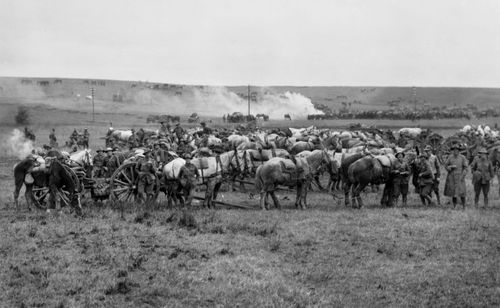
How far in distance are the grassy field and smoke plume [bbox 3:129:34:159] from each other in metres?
19.6

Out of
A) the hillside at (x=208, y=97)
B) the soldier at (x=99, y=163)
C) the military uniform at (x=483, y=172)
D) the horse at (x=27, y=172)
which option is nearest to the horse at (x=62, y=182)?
the horse at (x=27, y=172)

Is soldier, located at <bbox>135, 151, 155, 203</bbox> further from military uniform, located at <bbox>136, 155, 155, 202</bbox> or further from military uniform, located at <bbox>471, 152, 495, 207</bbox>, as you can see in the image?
military uniform, located at <bbox>471, 152, 495, 207</bbox>

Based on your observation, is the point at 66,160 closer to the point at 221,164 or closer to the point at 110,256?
the point at 221,164

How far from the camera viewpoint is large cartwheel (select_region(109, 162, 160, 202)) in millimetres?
14961

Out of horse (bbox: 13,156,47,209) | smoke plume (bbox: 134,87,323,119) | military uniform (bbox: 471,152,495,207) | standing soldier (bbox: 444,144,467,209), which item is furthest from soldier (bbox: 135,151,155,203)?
smoke plume (bbox: 134,87,323,119)

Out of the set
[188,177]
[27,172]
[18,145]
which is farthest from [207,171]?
[18,145]

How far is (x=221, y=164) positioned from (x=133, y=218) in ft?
11.8

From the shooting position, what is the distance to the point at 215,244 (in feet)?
37.7

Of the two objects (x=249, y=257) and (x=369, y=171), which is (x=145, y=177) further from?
(x=369, y=171)

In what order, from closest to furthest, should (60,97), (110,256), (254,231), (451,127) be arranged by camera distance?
(110,256) < (254,231) < (451,127) < (60,97)

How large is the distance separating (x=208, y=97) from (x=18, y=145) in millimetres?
61005

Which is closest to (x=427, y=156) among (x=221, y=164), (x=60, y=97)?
(x=221, y=164)

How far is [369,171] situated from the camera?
16.0 meters

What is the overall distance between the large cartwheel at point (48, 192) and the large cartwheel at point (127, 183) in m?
0.98
